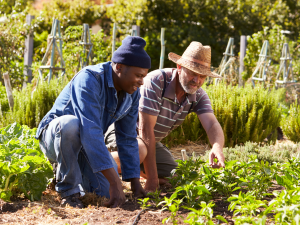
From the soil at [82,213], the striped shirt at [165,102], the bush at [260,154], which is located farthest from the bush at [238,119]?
the soil at [82,213]

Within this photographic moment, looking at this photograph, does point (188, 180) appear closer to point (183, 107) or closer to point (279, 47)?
point (183, 107)

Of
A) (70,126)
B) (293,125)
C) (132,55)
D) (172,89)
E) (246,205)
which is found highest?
(132,55)

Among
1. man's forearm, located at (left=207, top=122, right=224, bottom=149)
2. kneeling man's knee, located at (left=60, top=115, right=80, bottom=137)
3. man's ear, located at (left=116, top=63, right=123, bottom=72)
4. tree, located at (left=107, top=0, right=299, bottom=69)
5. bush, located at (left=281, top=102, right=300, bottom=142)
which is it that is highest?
tree, located at (left=107, top=0, right=299, bottom=69)

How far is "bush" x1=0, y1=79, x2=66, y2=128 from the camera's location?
480 cm

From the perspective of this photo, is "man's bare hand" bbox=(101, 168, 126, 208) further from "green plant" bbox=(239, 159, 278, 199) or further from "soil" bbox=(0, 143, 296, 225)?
"green plant" bbox=(239, 159, 278, 199)

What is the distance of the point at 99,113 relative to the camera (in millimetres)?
2389

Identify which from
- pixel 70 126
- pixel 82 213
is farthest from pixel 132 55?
pixel 82 213

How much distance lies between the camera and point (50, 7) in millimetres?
14852

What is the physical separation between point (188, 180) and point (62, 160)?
0.93 m

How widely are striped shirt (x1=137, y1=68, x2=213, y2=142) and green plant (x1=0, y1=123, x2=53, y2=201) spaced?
1011mm

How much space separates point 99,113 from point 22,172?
68 cm

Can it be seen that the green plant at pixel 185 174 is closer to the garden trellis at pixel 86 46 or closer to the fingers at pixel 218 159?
the fingers at pixel 218 159

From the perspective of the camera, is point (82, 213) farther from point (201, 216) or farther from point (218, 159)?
point (218, 159)

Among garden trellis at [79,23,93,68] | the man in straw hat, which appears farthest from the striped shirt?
garden trellis at [79,23,93,68]
